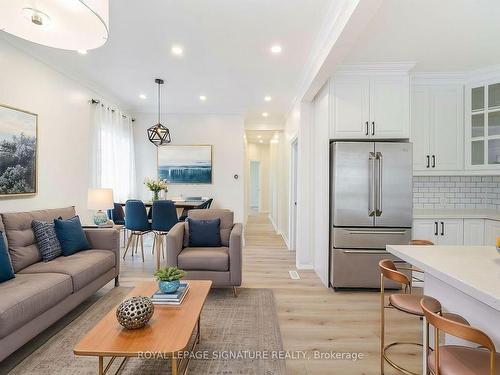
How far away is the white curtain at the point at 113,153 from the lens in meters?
4.45

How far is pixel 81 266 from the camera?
8.91 ft

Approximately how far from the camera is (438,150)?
3.72m

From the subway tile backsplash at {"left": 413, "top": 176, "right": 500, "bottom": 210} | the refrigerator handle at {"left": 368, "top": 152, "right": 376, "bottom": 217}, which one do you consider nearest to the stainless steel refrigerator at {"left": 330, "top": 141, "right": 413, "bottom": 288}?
the refrigerator handle at {"left": 368, "top": 152, "right": 376, "bottom": 217}

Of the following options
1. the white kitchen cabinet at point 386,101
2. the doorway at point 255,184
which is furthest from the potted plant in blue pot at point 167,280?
the doorway at point 255,184

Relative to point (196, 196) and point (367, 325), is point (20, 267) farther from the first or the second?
point (196, 196)

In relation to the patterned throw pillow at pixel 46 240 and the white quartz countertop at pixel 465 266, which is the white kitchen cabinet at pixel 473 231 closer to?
the white quartz countertop at pixel 465 266

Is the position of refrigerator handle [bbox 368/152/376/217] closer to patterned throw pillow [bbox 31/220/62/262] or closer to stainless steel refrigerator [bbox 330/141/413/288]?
stainless steel refrigerator [bbox 330/141/413/288]

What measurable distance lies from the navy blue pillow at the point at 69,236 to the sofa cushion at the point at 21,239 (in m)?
0.22

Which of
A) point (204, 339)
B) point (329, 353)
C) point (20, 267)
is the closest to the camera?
point (329, 353)

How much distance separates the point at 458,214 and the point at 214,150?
4485 millimetres

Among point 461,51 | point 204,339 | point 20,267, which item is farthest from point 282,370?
point 461,51

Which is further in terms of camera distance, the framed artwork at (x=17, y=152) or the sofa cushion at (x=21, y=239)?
the framed artwork at (x=17, y=152)

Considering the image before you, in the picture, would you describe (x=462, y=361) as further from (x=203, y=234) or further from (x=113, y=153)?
(x=113, y=153)

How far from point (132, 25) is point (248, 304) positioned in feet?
10.2
